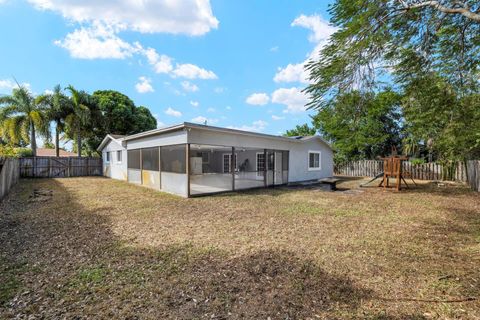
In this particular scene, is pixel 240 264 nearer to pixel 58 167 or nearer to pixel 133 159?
pixel 133 159

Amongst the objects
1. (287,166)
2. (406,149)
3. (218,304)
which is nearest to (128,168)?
(287,166)

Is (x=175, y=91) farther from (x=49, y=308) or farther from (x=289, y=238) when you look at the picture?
(x=49, y=308)

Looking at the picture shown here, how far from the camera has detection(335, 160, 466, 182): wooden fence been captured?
1280cm

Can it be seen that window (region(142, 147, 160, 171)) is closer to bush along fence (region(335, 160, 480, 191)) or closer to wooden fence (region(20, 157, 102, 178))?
wooden fence (region(20, 157, 102, 178))

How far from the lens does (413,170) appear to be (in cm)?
1530

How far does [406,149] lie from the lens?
17.5 metres

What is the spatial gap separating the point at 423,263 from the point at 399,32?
4032 mm

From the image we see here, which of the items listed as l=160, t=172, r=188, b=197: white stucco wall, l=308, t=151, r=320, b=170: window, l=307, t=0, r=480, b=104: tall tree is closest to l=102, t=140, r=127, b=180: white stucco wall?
l=160, t=172, r=188, b=197: white stucco wall

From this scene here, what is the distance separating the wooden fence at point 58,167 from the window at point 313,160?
16.1 meters

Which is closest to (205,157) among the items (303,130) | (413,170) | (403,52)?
(303,130)

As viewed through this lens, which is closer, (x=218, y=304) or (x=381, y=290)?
(x=218, y=304)

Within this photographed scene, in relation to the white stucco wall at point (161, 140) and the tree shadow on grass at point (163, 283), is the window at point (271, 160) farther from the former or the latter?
the tree shadow on grass at point (163, 283)

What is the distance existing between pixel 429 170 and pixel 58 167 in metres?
24.9

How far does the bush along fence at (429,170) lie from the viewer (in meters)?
10.4
